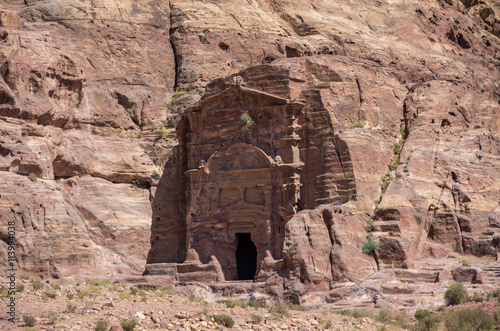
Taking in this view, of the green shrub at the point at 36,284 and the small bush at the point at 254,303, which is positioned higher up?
the green shrub at the point at 36,284

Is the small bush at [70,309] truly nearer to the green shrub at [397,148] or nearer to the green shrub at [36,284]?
the green shrub at [36,284]

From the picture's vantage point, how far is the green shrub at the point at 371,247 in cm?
3759

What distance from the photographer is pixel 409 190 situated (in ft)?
129

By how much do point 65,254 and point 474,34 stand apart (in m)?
35.7

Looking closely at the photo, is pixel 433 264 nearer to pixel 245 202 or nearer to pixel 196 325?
pixel 245 202

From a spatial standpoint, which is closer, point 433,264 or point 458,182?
point 433,264

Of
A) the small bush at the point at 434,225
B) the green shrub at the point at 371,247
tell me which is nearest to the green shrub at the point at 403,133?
the small bush at the point at 434,225

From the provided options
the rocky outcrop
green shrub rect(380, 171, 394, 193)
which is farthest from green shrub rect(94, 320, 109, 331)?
green shrub rect(380, 171, 394, 193)

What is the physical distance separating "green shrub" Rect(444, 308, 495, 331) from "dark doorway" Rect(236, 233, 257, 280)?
1499 centimetres

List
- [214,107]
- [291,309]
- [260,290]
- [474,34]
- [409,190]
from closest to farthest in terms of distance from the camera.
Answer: [291,309] → [260,290] → [409,190] → [214,107] → [474,34]

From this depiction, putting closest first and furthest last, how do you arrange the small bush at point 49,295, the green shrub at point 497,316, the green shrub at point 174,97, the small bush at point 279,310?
1. the green shrub at point 497,316
2. the small bush at point 279,310
3. the small bush at point 49,295
4. the green shrub at point 174,97

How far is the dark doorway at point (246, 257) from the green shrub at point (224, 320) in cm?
1400

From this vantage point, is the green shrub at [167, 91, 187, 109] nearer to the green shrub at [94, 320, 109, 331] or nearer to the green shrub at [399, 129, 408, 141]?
the green shrub at [399, 129, 408, 141]

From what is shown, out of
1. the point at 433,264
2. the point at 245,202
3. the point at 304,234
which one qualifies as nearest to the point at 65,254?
the point at 245,202
